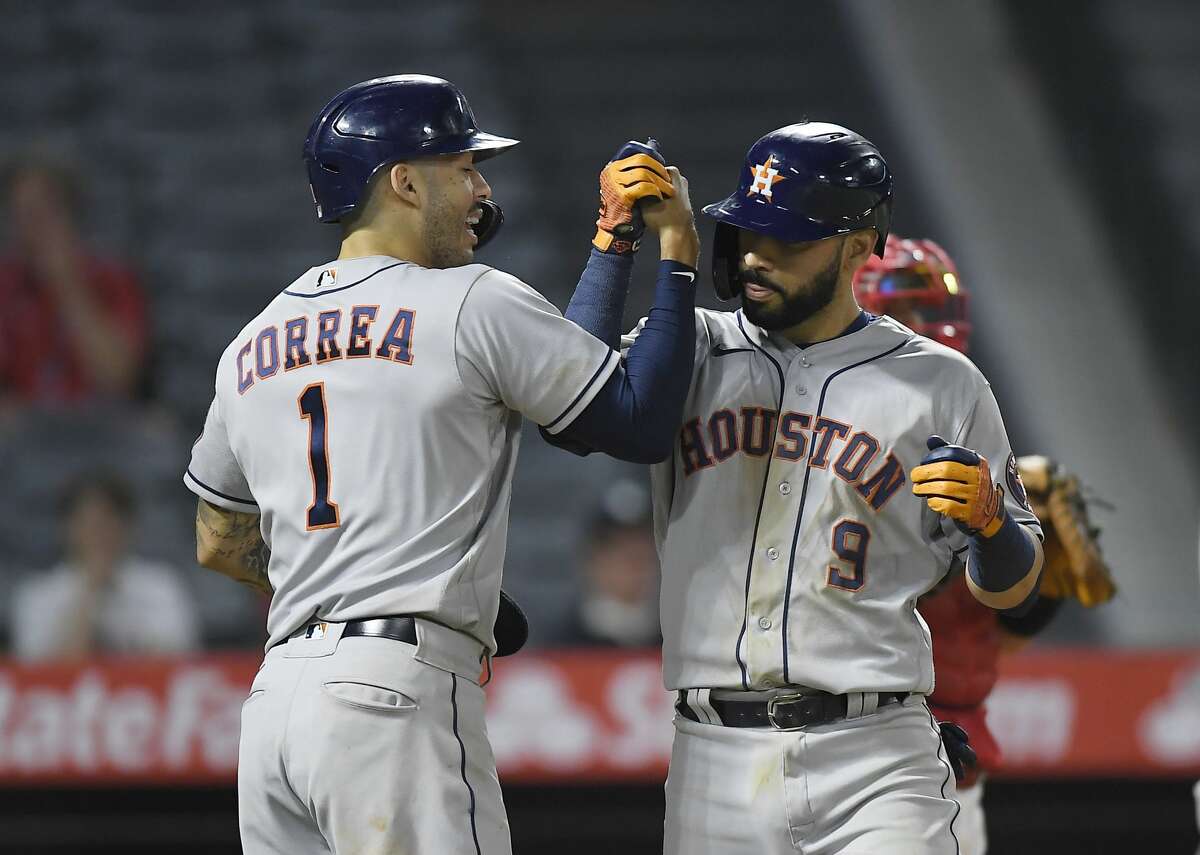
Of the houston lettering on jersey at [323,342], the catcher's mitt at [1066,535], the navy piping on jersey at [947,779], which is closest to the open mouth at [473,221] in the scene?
the houston lettering on jersey at [323,342]

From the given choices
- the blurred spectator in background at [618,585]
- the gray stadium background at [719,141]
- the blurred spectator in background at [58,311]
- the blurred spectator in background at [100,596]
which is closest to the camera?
the blurred spectator in background at [618,585]

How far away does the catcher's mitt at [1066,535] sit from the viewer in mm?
3348

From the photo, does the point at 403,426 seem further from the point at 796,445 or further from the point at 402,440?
the point at 796,445

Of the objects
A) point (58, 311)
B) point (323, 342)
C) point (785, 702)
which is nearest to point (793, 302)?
point (785, 702)

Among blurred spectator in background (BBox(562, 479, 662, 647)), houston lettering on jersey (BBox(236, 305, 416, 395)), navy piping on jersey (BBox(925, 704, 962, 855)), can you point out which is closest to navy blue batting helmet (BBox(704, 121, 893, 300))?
houston lettering on jersey (BBox(236, 305, 416, 395))

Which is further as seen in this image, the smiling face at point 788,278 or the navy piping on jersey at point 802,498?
the smiling face at point 788,278

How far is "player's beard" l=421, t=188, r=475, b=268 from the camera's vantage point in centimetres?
266

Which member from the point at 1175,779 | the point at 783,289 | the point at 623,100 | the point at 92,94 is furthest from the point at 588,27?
the point at 783,289

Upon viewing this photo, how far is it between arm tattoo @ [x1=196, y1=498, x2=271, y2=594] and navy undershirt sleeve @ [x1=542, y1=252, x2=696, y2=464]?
2.09 feet

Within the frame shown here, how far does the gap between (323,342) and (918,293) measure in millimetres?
1293

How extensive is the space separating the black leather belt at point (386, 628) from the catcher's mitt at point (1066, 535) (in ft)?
4.72

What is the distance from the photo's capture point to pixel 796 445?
2.68 meters

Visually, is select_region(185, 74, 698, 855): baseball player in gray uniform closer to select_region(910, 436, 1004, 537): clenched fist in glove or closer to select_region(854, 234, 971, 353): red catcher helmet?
select_region(910, 436, 1004, 537): clenched fist in glove

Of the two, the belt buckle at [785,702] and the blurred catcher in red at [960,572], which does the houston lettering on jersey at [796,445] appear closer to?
the belt buckle at [785,702]
